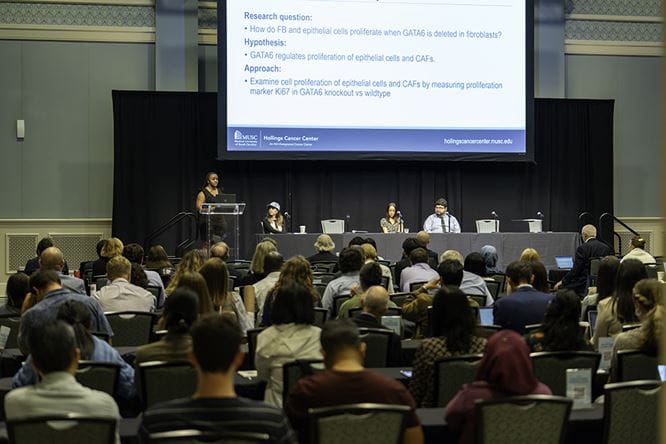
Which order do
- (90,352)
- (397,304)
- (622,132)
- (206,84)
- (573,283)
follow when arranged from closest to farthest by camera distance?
1. (90,352)
2. (397,304)
3. (573,283)
4. (206,84)
5. (622,132)

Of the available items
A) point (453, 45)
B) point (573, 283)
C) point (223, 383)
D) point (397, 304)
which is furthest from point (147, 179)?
point (223, 383)

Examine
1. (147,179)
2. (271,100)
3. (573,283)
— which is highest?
(271,100)

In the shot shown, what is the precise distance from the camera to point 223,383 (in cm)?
312

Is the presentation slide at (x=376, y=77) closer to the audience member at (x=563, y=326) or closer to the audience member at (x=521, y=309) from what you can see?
the audience member at (x=521, y=309)

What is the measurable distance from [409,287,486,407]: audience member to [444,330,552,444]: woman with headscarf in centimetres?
74

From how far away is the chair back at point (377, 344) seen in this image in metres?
5.54

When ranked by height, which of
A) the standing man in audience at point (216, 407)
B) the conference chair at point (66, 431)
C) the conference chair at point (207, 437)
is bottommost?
the conference chair at point (66, 431)

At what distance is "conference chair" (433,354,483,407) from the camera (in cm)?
463

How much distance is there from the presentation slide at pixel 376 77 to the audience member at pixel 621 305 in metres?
9.57

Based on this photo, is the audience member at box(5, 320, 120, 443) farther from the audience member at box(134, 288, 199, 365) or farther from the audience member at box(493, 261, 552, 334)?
the audience member at box(493, 261, 552, 334)

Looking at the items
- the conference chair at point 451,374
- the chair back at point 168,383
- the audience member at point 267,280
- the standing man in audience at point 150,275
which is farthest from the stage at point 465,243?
the chair back at point 168,383

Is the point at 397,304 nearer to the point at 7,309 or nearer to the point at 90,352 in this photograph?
the point at 7,309

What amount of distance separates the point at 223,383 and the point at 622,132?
49.4 ft

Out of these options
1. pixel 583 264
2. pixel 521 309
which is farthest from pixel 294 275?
pixel 583 264
